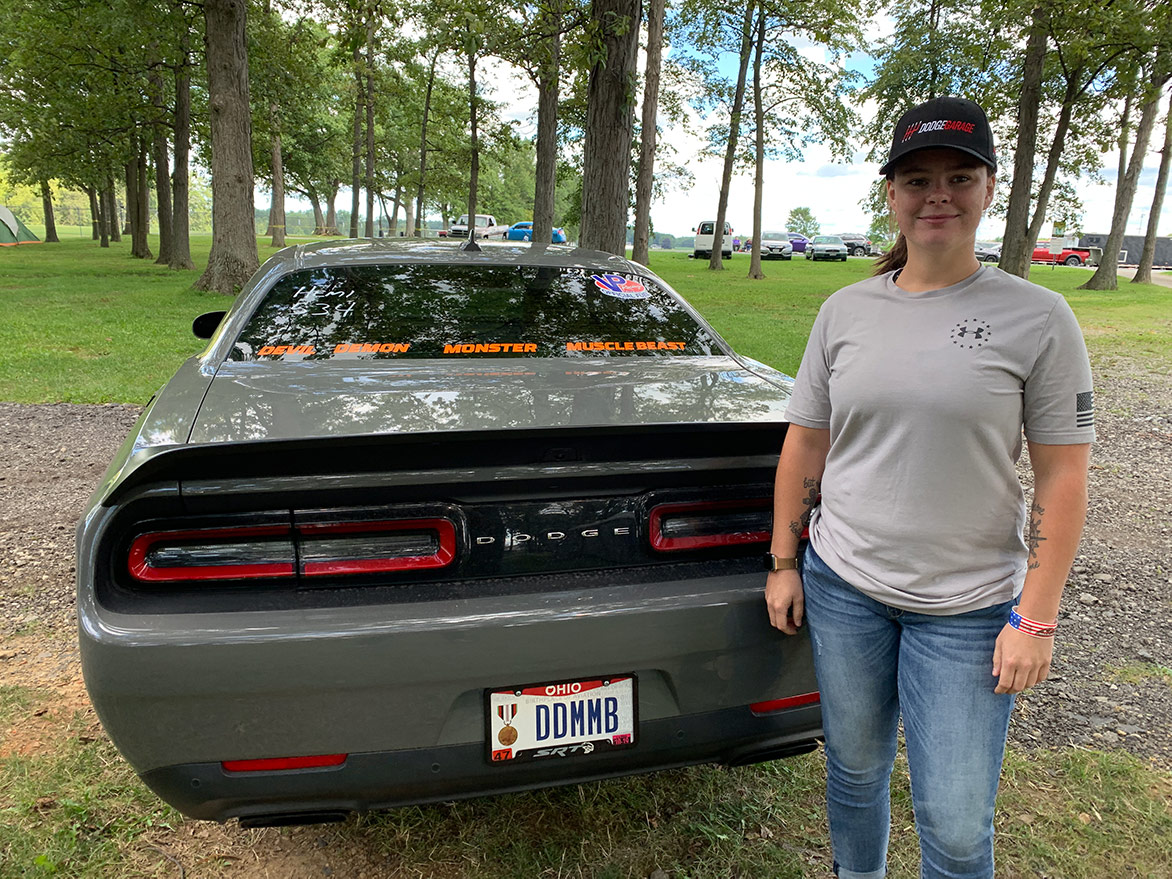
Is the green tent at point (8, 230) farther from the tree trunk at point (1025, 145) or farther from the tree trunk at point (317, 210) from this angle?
the tree trunk at point (1025, 145)

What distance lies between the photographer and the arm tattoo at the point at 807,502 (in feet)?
5.83

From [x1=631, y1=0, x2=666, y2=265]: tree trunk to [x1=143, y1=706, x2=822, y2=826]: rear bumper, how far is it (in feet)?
57.3

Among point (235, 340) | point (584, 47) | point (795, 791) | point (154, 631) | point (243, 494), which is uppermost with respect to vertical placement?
point (584, 47)

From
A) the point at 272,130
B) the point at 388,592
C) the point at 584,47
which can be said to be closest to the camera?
the point at 388,592

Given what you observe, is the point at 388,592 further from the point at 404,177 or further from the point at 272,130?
the point at 404,177

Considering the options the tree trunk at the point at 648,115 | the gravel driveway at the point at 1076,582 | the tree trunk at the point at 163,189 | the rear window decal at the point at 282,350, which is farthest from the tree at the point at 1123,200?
the tree trunk at the point at 163,189

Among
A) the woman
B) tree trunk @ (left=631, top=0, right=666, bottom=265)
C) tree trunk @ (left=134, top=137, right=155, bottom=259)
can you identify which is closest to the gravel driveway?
the woman

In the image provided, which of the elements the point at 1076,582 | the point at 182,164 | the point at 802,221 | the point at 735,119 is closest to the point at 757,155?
the point at 735,119

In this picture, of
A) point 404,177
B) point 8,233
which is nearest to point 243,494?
point 404,177

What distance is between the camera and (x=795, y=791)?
2.46 m

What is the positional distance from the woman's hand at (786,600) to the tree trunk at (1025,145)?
14.3 metres

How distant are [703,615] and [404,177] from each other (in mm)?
33385

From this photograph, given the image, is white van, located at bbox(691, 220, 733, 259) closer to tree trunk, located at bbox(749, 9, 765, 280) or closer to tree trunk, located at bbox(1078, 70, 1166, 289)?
tree trunk, located at bbox(749, 9, 765, 280)

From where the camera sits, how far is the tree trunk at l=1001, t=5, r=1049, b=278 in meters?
13.2
